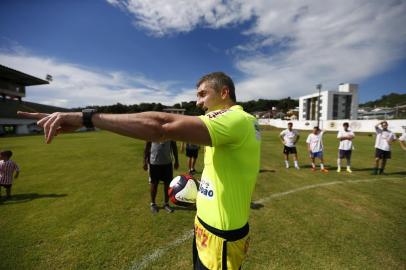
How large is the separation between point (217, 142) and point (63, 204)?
6606mm

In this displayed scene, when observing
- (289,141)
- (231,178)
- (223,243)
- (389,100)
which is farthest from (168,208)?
(389,100)

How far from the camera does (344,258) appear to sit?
12.3ft

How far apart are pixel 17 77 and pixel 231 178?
291 ft

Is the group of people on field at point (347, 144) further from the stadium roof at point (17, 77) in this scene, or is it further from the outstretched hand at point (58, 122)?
the stadium roof at point (17, 77)

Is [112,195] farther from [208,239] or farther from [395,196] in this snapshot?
[395,196]

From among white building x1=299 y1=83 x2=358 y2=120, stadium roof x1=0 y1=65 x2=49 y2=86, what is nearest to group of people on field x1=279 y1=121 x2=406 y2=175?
stadium roof x1=0 y1=65 x2=49 y2=86

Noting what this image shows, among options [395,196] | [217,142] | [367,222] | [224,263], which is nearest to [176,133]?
[217,142]

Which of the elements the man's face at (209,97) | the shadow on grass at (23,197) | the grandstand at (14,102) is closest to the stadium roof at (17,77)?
the grandstand at (14,102)

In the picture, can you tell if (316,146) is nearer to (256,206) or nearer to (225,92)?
(256,206)

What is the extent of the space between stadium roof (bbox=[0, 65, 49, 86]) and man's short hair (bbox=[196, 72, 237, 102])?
80.4 meters

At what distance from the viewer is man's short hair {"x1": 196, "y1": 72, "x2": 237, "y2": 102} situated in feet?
5.99

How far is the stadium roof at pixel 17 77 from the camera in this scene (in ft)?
205

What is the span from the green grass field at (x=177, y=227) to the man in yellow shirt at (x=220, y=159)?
2185 mm

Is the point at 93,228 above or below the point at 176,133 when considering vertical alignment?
below
